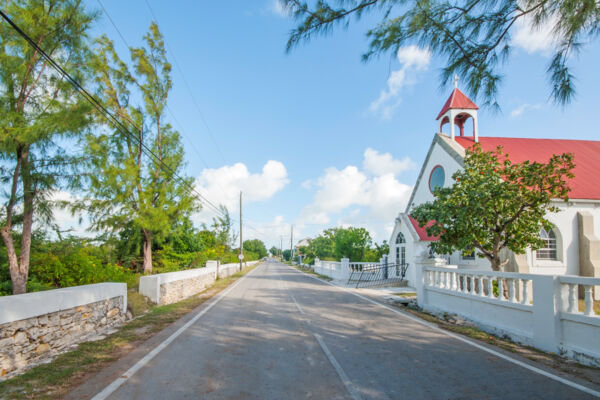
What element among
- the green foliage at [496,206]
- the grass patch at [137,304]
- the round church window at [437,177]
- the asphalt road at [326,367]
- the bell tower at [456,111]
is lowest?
the grass patch at [137,304]

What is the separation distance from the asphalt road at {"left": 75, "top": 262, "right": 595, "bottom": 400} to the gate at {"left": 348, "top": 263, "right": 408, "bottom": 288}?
12.5 metres

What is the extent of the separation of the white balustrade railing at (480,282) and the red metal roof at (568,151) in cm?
1045

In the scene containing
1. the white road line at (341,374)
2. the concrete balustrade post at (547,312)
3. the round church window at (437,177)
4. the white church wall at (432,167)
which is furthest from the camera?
the round church window at (437,177)

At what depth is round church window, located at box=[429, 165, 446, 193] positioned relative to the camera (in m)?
21.3

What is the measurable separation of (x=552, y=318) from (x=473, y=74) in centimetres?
470

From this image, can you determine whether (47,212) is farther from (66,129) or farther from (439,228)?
(439,228)

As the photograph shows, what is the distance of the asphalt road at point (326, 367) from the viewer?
13.5ft

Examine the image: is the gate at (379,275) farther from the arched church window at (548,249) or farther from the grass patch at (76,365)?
the grass patch at (76,365)

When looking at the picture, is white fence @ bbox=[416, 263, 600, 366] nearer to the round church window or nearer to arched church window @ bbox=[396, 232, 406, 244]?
arched church window @ bbox=[396, 232, 406, 244]

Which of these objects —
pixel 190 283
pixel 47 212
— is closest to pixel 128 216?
pixel 190 283

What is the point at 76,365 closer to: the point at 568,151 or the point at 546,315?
the point at 546,315

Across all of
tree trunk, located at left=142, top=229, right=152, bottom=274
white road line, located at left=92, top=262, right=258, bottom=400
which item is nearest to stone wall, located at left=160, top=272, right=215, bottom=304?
tree trunk, located at left=142, top=229, right=152, bottom=274

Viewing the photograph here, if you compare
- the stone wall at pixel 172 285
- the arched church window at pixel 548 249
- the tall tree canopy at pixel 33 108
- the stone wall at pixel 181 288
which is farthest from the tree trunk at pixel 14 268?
the arched church window at pixel 548 249

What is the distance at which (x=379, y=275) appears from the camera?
24031 millimetres
